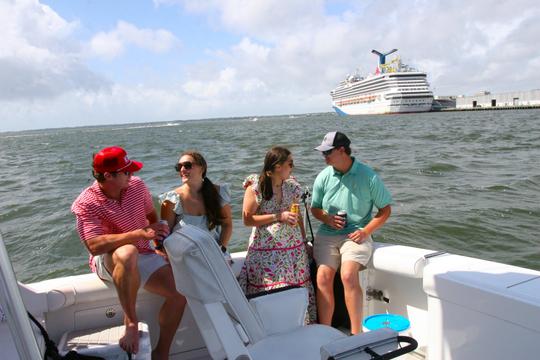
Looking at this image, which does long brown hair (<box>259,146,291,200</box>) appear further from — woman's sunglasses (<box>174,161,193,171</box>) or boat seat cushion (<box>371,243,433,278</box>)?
boat seat cushion (<box>371,243,433,278</box>)

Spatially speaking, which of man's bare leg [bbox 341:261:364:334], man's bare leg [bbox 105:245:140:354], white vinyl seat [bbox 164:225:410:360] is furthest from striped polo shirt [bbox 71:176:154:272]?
man's bare leg [bbox 341:261:364:334]

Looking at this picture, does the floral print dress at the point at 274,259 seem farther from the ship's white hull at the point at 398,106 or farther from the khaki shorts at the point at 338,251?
the ship's white hull at the point at 398,106

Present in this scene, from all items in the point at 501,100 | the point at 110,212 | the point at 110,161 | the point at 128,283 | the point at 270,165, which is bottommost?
the point at 501,100

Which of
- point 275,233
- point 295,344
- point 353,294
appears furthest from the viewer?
point 275,233

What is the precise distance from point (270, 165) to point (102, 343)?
4.82ft

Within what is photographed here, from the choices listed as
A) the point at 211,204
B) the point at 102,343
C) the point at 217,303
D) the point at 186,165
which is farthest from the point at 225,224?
the point at 217,303

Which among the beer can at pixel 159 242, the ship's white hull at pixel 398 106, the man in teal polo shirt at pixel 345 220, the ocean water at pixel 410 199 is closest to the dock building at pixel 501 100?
the ship's white hull at pixel 398 106

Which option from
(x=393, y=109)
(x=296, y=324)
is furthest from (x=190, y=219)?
(x=393, y=109)

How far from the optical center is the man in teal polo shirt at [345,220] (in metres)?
2.92

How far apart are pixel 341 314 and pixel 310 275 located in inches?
13.3

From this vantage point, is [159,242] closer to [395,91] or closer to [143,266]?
[143,266]

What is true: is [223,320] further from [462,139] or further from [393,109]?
[393,109]

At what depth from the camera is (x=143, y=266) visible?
2617mm

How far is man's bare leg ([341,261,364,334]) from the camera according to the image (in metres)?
2.88
